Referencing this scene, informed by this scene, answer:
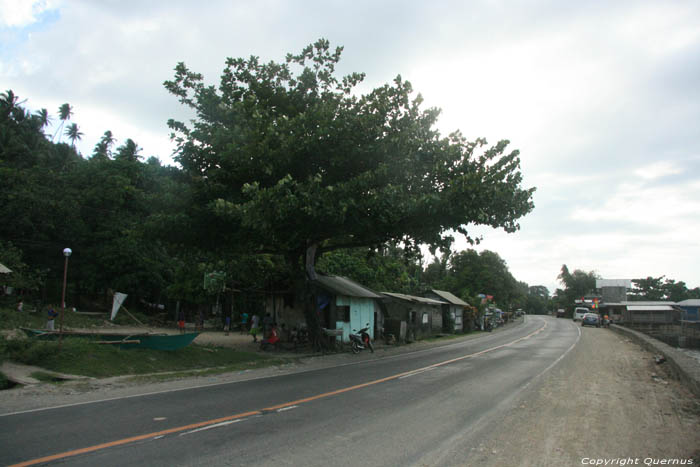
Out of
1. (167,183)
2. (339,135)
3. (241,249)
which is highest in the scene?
(339,135)

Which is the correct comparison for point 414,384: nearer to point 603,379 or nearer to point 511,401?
point 511,401

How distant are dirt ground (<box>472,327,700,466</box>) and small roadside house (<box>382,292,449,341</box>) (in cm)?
1627

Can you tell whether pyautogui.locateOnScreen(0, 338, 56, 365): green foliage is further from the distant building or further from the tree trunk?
the distant building

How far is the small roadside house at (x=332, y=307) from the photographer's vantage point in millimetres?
23953

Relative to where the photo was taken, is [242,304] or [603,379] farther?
[242,304]

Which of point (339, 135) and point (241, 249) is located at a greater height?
point (339, 135)

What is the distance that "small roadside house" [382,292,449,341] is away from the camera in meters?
29.3

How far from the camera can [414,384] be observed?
38.3 ft

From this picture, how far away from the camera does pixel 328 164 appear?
17688 mm

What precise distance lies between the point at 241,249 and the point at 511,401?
50.1 ft

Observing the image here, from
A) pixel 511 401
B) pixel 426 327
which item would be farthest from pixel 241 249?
pixel 426 327

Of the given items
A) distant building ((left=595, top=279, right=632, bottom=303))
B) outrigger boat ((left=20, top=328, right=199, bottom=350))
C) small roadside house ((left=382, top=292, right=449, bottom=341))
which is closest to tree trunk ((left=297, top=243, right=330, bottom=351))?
outrigger boat ((left=20, top=328, right=199, bottom=350))

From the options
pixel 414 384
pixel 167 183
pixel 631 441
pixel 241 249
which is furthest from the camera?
pixel 241 249

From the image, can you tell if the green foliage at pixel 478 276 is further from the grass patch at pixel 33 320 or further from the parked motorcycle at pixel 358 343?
the grass patch at pixel 33 320
